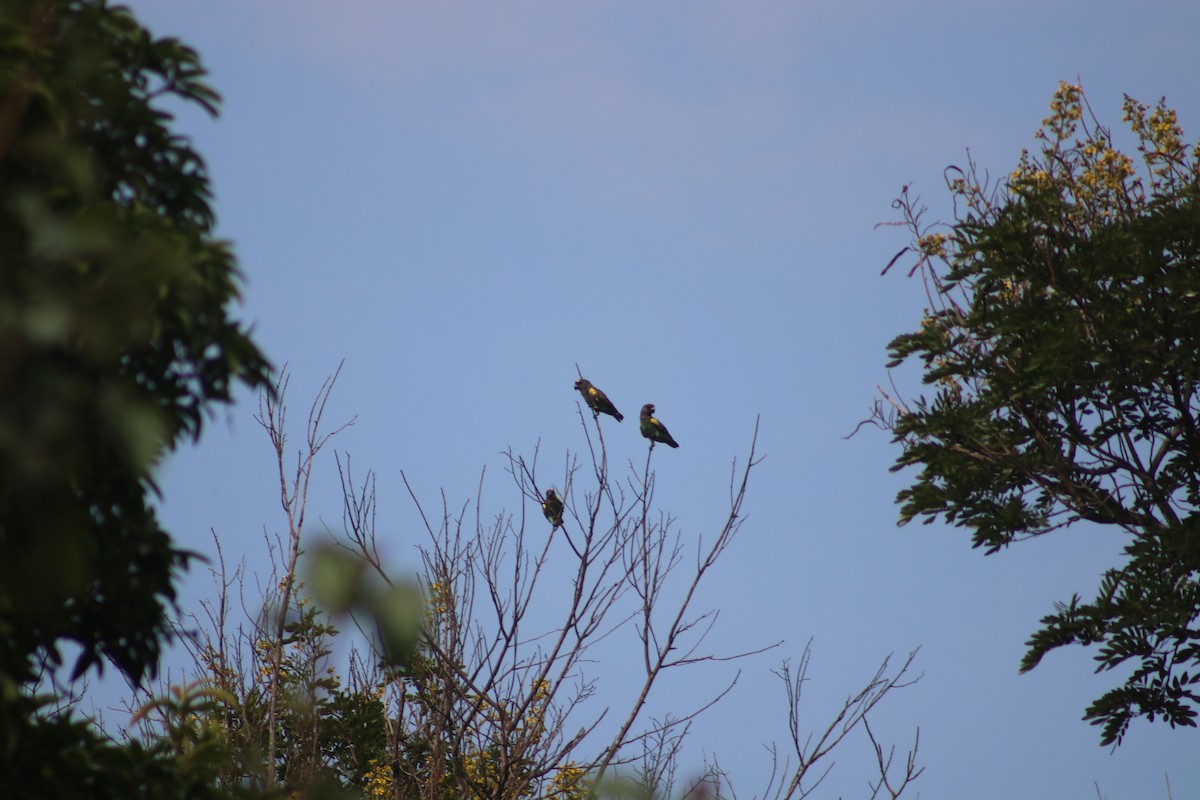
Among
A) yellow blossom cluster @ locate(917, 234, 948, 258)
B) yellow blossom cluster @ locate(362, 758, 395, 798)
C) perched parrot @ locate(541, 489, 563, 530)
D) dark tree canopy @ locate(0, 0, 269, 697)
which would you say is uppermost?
yellow blossom cluster @ locate(917, 234, 948, 258)

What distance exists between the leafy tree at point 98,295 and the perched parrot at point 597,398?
9.36 m

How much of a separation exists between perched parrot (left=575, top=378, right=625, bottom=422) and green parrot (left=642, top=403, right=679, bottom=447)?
478 mm

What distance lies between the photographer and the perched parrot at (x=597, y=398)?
1342 centimetres

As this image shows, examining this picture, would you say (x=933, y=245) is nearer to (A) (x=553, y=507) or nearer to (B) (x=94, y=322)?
(A) (x=553, y=507)

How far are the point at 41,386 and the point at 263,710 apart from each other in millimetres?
10048

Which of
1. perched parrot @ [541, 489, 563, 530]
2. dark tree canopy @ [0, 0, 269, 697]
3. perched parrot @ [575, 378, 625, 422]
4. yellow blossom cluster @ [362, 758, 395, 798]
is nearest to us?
dark tree canopy @ [0, 0, 269, 697]

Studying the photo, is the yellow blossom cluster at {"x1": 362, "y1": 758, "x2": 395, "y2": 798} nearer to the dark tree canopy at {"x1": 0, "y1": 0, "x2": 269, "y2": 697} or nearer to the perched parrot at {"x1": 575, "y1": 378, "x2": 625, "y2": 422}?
the perched parrot at {"x1": 575, "y1": 378, "x2": 625, "y2": 422}

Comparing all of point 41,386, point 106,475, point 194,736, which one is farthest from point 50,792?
point 41,386

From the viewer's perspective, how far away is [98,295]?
5.69ft

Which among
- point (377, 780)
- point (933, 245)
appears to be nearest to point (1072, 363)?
point (933, 245)

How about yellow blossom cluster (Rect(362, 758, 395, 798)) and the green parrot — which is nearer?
yellow blossom cluster (Rect(362, 758, 395, 798))

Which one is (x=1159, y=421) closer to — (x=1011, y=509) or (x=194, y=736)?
(x=1011, y=509)

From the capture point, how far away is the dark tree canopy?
1642 mm

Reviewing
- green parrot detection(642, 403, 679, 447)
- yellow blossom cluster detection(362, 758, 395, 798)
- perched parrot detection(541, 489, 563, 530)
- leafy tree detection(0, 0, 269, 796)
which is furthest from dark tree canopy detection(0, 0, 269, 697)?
green parrot detection(642, 403, 679, 447)
